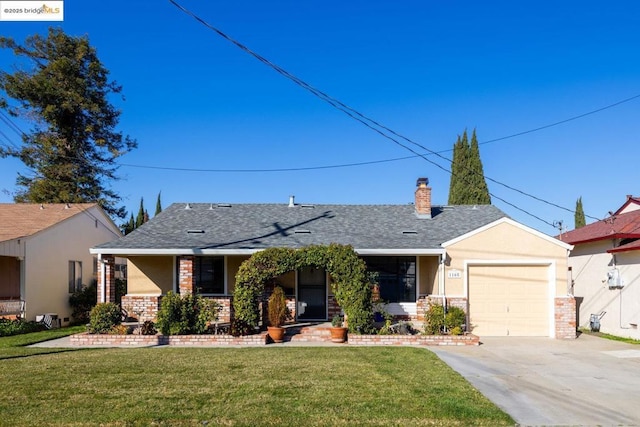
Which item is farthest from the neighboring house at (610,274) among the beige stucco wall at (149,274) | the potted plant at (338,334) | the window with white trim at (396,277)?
the beige stucco wall at (149,274)

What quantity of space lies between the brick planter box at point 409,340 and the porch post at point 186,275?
16.1ft

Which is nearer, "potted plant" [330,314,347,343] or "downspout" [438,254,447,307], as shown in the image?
"potted plant" [330,314,347,343]

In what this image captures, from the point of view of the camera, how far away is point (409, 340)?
12430 mm

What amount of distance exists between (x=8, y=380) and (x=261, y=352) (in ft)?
16.0

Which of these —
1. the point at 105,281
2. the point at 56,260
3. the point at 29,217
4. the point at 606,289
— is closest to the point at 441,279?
the point at 606,289

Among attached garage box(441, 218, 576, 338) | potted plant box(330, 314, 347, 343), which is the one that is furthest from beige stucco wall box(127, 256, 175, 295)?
attached garage box(441, 218, 576, 338)

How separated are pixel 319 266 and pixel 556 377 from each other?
6.25 m

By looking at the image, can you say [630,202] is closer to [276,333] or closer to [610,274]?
[610,274]

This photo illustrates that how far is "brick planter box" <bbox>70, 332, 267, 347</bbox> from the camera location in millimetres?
12281

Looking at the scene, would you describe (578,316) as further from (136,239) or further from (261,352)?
(136,239)

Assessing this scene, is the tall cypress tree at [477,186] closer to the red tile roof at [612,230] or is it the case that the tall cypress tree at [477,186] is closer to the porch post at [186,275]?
the red tile roof at [612,230]

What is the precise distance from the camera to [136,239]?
48.8 ft

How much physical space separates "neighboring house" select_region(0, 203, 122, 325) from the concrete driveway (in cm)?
1364

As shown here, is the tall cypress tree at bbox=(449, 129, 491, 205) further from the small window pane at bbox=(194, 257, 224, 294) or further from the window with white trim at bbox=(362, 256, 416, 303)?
the small window pane at bbox=(194, 257, 224, 294)
